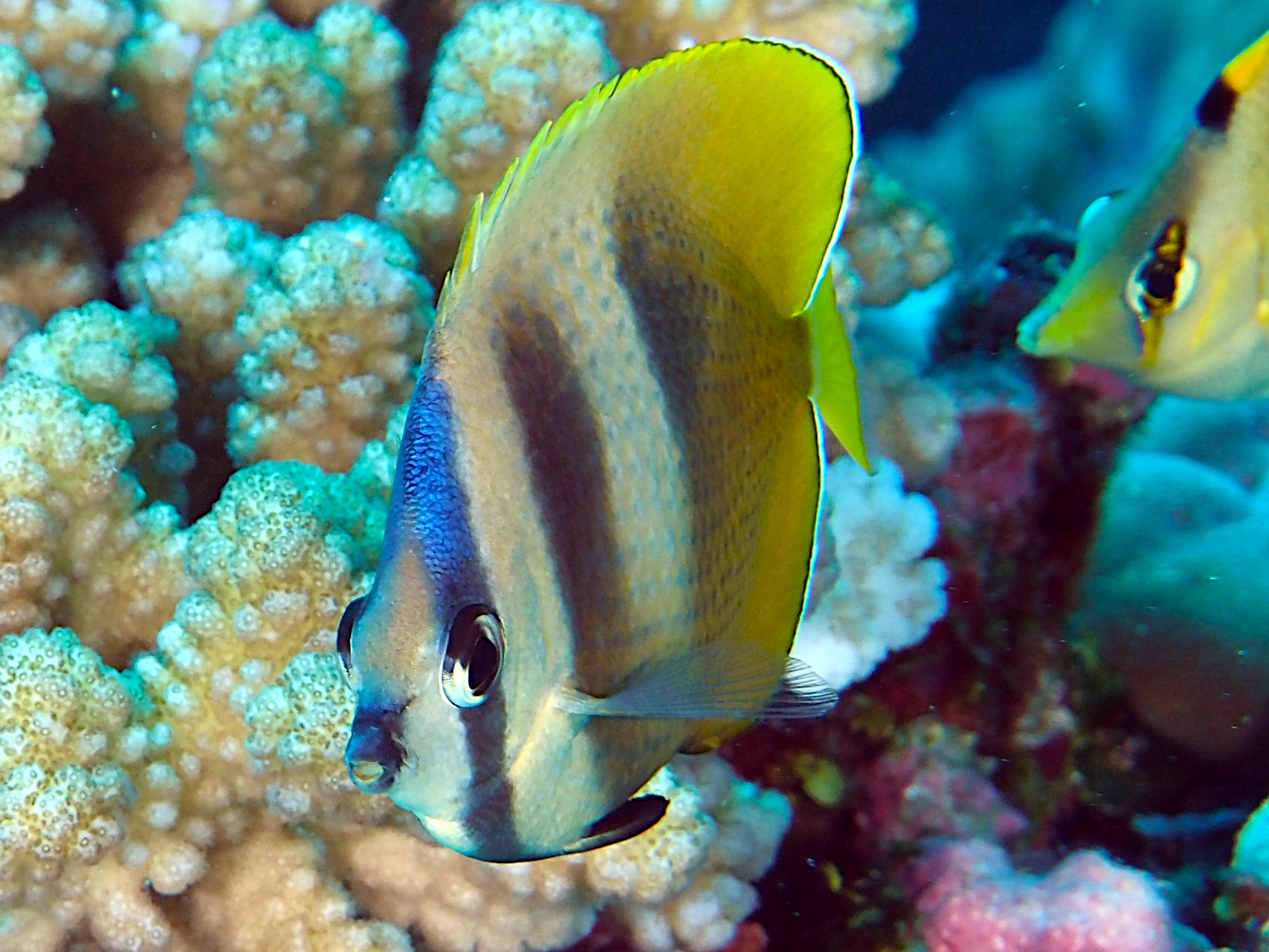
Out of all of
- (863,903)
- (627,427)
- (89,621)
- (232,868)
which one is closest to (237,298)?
(89,621)

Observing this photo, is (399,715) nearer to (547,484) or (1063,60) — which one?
(547,484)

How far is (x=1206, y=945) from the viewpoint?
7.77 ft

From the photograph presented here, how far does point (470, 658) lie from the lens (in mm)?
811

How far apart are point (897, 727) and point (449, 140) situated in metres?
1.96

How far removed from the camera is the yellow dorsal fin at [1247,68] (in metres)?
2.03

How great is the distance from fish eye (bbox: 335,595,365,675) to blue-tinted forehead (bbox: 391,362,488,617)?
9 centimetres

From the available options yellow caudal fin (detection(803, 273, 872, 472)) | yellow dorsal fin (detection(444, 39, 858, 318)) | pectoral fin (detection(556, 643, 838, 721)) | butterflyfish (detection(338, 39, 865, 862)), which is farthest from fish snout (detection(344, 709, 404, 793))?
yellow caudal fin (detection(803, 273, 872, 472))

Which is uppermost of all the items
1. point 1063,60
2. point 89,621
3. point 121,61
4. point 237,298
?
point 121,61

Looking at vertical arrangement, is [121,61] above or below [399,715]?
below

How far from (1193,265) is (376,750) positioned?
2.07 meters

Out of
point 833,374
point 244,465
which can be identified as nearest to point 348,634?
point 833,374

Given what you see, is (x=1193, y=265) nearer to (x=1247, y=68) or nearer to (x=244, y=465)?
(x=1247, y=68)

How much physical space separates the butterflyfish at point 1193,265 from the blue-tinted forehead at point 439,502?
73.4 inches

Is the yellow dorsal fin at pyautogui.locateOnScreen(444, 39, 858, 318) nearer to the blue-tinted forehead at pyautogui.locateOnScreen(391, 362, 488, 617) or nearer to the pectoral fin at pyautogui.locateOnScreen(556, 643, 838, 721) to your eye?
the blue-tinted forehead at pyautogui.locateOnScreen(391, 362, 488, 617)
